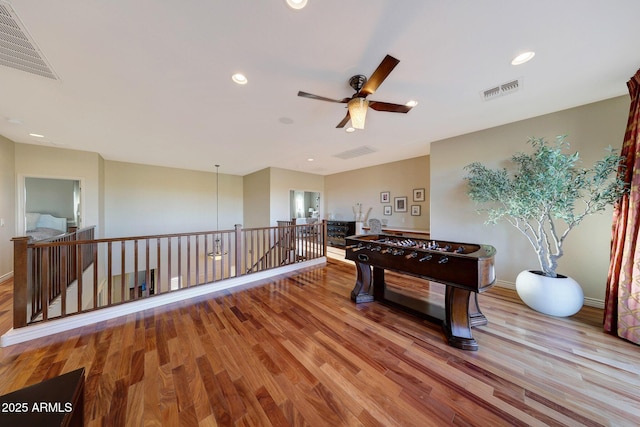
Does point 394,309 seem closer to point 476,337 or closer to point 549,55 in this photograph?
point 476,337

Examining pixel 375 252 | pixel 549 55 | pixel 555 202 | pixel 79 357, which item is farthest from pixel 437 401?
pixel 549 55

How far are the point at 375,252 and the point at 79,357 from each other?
10.2 feet

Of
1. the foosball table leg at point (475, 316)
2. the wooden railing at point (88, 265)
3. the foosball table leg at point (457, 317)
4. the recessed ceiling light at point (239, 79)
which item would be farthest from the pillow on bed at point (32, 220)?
the foosball table leg at point (475, 316)

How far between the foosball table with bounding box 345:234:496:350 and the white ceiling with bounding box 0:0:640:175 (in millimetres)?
1861

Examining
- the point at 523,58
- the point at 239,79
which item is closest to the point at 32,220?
the point at 239,79

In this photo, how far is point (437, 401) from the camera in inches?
55.9

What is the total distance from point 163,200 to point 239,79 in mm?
5827

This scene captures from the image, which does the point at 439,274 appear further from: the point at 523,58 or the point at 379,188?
the point at 379,188

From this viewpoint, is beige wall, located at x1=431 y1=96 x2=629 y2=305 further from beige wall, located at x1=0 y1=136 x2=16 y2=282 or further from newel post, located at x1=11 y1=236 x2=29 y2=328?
beige wall, located at x1=0 y1=136 x2=16 y2=282

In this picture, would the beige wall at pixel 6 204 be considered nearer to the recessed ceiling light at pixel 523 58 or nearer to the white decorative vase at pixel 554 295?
the recessed ceiling light at pixel 523 58

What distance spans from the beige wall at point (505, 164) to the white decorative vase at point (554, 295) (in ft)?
2.20

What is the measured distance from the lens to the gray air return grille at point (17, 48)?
4.79 ft

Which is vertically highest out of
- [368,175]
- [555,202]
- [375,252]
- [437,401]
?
[368,175]

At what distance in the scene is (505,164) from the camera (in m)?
3.38
